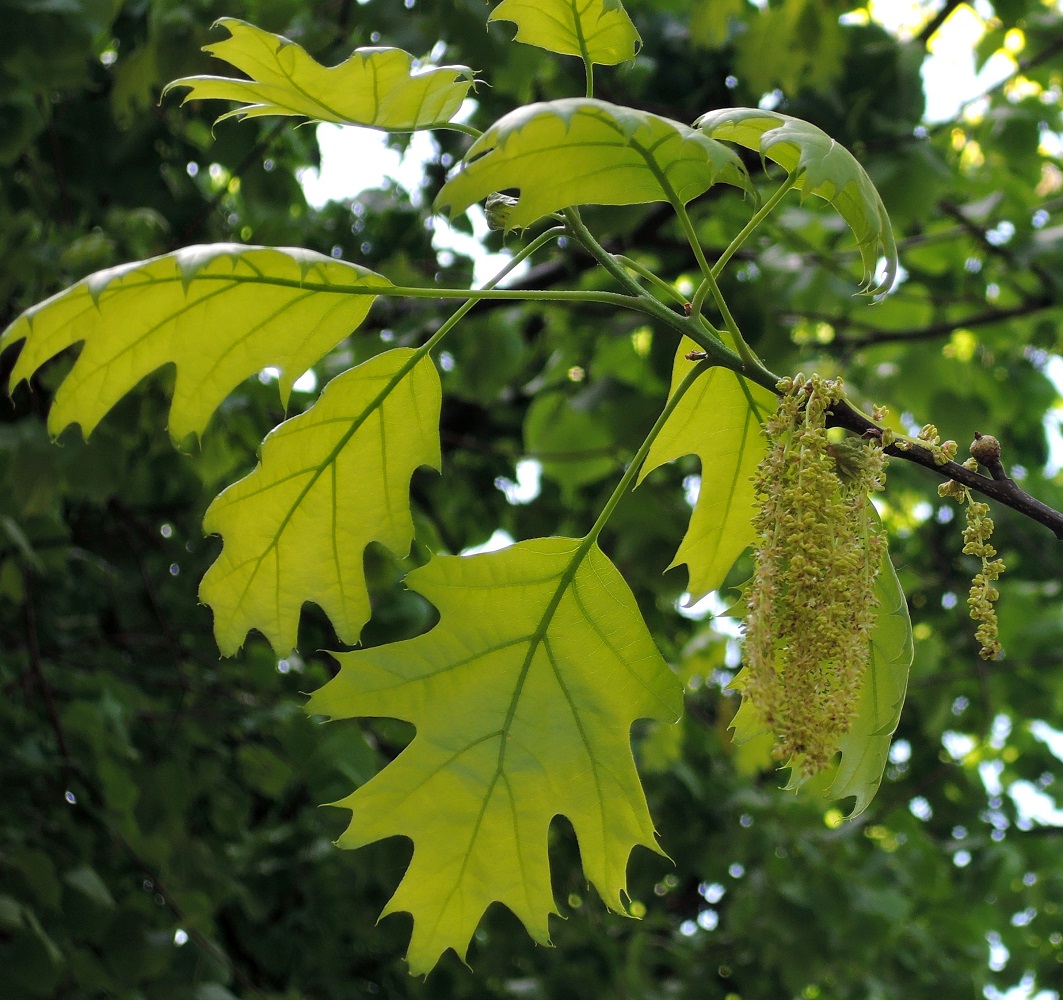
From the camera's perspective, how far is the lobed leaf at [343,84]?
4.14ft

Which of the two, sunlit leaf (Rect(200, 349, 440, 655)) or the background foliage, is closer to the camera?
sunlit leaf (Rect(200, 349, 440, 655))

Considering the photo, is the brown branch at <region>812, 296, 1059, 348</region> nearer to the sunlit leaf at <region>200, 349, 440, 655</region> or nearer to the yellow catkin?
the sunlit leaf at <region>200, 349, 440, 655</region>

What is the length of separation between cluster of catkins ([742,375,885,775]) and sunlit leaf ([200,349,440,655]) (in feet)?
1.57

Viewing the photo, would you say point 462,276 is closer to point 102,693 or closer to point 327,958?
point 102,693

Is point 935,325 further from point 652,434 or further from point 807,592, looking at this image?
point 807,592

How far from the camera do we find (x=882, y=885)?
4.30m

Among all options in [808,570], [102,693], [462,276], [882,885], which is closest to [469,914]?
[808,570]

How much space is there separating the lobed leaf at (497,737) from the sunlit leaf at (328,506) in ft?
0.44

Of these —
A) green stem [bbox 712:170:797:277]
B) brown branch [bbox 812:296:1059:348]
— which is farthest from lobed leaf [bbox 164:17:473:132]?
brown branch [bbox 812:296:1059:348]

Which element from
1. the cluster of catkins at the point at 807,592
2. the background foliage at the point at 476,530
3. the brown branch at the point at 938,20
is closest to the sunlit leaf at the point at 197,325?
the cluster of catkins at the point at 807,592

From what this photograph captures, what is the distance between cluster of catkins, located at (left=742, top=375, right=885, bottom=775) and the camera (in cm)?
108

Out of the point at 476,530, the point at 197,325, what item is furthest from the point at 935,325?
the point at 197,325

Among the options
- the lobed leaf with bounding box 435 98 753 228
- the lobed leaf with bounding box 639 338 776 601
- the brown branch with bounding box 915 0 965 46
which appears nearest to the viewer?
the lobed leaf with bounding box 435 98 753 228

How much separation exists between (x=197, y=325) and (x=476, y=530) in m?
3.29
